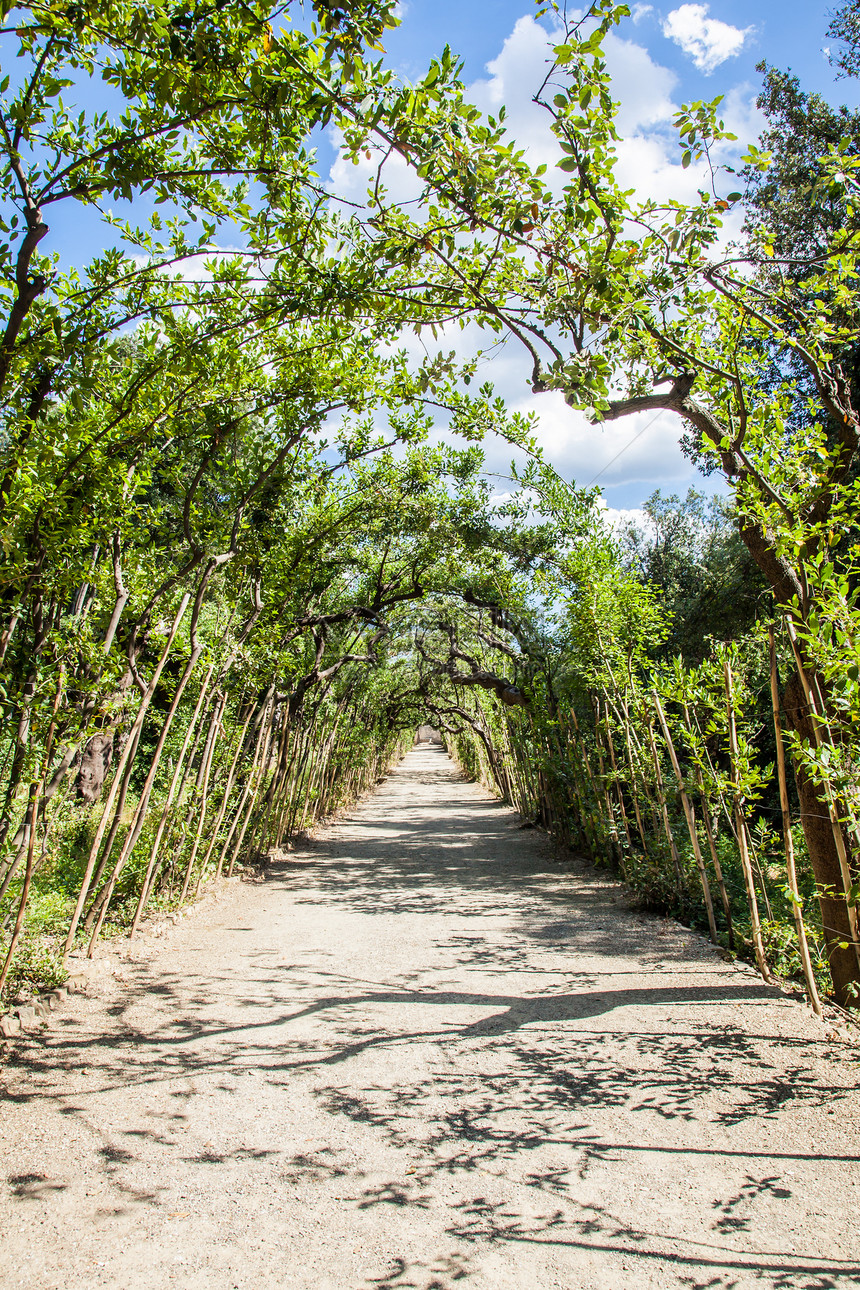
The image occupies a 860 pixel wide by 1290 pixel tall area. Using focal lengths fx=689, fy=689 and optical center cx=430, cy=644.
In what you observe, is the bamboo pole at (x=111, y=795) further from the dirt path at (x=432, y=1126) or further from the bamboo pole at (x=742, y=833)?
the bamboo pole at (x=742, y=833)

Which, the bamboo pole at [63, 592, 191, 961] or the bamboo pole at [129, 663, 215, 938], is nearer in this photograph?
the bamboo pole at [63, 592, 191, 961]

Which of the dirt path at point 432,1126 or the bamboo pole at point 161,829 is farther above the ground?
the bamboo pole at point 161,829

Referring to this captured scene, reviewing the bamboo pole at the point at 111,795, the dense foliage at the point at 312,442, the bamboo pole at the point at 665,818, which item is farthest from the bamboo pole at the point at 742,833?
the bamboo pole at the point at 111,795

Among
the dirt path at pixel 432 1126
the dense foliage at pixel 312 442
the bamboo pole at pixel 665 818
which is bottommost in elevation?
the dirt path at pixel 432 1126

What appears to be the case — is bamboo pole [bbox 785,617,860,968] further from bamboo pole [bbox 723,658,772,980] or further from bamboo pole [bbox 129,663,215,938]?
bamboo pole [bbox 129,663,215,938]

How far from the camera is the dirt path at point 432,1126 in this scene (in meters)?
1.79

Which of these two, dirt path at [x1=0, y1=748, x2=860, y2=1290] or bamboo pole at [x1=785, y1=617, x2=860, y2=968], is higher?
bamboo pole at [x1=785, y1=617, x2=860, y2=968]

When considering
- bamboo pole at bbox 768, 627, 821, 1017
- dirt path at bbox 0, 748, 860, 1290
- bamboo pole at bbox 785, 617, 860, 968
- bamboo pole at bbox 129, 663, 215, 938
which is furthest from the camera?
bamboo pole at bbox 129, 663, 215, 938

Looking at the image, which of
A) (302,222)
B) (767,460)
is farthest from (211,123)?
(767,460)

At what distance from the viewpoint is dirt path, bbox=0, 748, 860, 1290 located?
1.79m

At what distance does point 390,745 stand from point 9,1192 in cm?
2401

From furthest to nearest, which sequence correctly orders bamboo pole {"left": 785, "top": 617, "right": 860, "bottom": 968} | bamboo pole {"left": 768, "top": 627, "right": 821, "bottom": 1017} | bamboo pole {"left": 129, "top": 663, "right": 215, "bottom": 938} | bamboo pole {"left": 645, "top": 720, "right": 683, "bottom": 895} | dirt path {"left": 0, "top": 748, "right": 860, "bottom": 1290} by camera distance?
1. bamboo pole {"left": 645, "top": 720, "right": 683, "bottom": 895}
2. bamboo pole {"left": 129, "top": 663, "right": 215, "bottom": 938}
3. bamboo pole {"left": 768, "top": 627, "right": 821, "bottom": 1017}
4. bamboo pole {"left": 785, "top": 617, "right": 860, "bottom": 968}
5. dirt path {"left": 0, "top": 748, "right": 860, "bottom": 1290}

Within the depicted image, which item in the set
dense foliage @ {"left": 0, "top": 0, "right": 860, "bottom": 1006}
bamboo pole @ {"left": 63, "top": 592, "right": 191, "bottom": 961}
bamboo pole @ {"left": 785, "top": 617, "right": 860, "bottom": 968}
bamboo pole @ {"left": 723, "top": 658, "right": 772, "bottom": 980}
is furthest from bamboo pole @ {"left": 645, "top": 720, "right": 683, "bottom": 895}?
bamboo pole @ {"left": 63, "top": 592, "right": 191, "bottom": 961}

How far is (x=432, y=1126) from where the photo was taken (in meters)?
2.44
